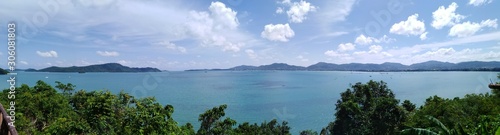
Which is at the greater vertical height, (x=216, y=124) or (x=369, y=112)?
(x=216, y=124)

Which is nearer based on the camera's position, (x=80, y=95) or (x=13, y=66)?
(x=13, y=66)

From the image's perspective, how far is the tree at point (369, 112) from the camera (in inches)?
950

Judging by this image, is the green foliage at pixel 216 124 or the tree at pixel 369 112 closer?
the green foliage at pixel 216 124

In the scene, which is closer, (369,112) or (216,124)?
(216,124)

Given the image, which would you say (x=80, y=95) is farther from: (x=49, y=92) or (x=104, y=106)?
(x=104, y=106)

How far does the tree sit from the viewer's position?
24.1m

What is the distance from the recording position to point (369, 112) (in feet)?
84.0

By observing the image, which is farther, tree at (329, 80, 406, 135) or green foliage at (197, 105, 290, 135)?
tree at (329, 80, 406, 135)

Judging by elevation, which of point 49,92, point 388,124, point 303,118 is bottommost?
point 303,118

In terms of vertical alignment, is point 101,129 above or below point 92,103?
below

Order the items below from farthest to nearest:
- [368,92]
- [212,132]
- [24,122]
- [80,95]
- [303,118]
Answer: [303,118] → [368,92] → [80,95] → [212,132] → [24,122]

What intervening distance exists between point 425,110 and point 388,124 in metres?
7.36

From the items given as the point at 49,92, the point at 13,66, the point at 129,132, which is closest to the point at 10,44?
the point at 13,66

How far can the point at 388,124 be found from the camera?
2425 centimetres
